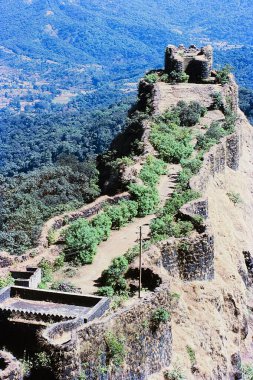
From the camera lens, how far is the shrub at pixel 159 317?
19703 mm

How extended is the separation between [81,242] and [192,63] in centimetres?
2960

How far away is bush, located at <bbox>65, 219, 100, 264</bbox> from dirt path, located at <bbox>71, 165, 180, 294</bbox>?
0.28 m

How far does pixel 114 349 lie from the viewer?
1828cm

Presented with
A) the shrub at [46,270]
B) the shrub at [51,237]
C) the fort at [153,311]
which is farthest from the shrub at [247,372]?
the shrub at [51,237]

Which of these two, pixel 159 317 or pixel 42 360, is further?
pixel 159 317

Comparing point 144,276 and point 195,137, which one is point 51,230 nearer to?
point 144,276

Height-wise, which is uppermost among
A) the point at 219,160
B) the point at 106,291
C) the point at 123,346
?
the point at 123,346

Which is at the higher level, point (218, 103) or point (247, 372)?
point (218, 103)

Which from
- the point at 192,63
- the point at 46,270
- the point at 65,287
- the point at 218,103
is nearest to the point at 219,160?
the point at 218,103

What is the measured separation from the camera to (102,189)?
34.9m

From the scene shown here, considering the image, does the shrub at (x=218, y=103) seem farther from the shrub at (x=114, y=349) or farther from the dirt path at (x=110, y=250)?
the shrub at (x=114, y=349)

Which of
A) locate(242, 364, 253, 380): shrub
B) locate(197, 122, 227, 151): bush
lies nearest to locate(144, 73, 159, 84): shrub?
locate(197, 122, 227, 151): bush

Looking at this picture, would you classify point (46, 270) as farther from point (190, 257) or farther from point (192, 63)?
point (192, 63)

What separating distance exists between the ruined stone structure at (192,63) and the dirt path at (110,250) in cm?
2205
